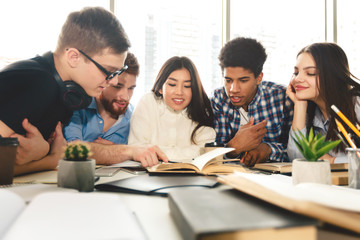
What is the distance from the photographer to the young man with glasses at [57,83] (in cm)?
105

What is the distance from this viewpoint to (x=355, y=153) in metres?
0.75

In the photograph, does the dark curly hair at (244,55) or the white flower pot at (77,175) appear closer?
the white flower pot at (77,175)

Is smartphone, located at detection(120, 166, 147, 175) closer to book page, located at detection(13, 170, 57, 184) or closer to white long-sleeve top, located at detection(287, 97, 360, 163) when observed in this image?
book page, located at detection(13, 170, 57, 184)

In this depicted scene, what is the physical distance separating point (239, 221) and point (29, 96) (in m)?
1.05

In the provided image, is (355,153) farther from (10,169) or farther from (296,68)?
(296,68)

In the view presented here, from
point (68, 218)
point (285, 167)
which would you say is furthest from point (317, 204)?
point (285, 167)

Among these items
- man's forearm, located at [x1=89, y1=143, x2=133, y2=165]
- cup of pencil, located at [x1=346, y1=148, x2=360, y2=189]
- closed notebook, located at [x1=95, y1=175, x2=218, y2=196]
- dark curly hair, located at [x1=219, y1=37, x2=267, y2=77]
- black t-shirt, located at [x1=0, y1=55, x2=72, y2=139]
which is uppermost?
dark curly hair, located at [x1=219, y1=37, x2=267, y2=77]

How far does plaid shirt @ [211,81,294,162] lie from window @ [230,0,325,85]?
1638 mm

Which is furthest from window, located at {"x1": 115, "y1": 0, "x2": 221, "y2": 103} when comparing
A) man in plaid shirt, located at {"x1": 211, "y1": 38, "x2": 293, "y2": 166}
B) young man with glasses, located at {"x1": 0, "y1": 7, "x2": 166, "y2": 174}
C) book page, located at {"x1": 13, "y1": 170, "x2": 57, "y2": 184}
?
book page, located at {"x1": 13, "y1": 170, "x2": 57, "y2": 184}

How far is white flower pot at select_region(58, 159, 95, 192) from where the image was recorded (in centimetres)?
70

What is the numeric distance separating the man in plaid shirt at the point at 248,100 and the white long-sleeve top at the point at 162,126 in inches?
7.8

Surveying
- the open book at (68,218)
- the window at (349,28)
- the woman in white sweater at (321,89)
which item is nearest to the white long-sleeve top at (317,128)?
the woman in white sweater at (321,89)

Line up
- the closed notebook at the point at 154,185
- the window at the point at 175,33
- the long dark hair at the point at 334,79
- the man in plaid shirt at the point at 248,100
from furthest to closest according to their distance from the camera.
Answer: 1. the window at the point at 175,33
2. the man in plaid shirt at the point at 248,100
3. the long dark hair at the point at 334,79
4. the closed notebook at the point at 154,185

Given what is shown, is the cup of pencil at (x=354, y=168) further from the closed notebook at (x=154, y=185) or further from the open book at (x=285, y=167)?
the closed notebook at (x=154, y=185)
